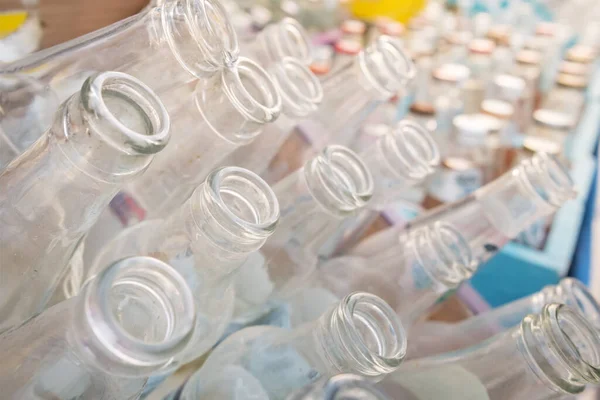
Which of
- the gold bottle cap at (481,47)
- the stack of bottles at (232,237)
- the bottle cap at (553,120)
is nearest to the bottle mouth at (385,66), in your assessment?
the stack of bottles at (232,237)

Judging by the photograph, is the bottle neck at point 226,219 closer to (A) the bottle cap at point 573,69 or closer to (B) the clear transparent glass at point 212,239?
(B) the clear transparent glass at point 212,239

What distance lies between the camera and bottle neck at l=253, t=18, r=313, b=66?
43cm

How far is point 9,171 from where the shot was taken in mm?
228

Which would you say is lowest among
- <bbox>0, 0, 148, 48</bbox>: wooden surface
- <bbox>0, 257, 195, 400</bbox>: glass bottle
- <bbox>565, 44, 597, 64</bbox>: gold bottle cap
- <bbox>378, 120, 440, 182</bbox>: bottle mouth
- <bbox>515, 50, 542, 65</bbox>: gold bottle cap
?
<bbox>565, 44, 597, 64</bbox>: gold bottle cap

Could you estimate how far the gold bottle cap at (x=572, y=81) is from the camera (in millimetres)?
944

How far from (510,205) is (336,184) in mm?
185

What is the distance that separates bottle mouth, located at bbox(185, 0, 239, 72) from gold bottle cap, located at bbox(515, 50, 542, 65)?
88 cm

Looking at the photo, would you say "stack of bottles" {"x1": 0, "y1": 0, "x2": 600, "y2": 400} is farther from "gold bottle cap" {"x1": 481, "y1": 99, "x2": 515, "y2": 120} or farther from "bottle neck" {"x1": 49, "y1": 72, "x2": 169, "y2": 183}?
"gold bottle cap" {"x1": 481, "y1": 99, "x2": 515, "y2": 120}

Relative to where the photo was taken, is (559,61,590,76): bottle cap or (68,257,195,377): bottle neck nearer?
(68,257,195,377): bottle neck

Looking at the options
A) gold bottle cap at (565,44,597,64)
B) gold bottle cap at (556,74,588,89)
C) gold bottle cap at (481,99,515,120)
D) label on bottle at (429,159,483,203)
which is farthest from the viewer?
gold bottle cap at (565,44,597,64)

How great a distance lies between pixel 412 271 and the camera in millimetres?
357

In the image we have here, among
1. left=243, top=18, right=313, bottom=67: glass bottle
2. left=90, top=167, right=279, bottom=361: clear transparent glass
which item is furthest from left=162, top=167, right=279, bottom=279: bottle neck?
left=243, top=18, right=313, bottom=67: glass bottle

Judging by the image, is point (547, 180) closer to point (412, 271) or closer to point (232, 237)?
point (412, 271)

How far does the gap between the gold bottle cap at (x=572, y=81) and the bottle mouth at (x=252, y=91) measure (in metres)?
0.82
